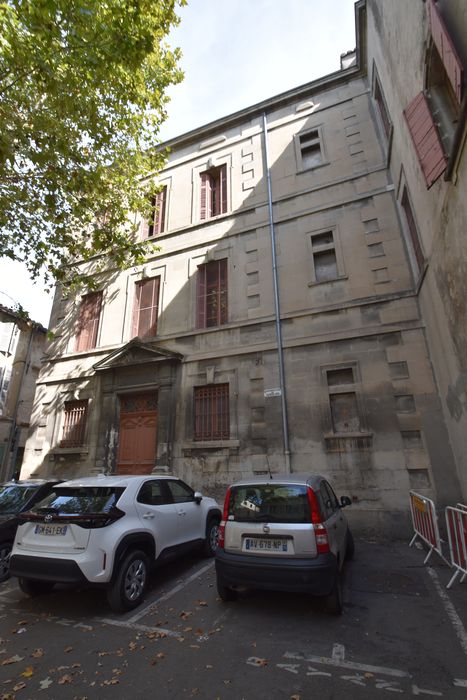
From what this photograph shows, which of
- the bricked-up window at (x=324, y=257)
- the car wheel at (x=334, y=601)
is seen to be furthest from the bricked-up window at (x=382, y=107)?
the car wheel at (x=334, y=601)

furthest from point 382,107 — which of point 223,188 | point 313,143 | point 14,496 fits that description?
point 14,496

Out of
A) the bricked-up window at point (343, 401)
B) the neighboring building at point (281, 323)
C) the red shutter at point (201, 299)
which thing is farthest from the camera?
the red shutter at point (201, 299)

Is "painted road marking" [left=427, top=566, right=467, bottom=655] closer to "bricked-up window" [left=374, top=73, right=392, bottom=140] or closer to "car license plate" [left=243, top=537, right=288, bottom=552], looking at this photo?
"car license plate" [left=243, top=537, right=288, bottom=552]

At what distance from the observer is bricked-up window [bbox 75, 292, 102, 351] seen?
45.1 ft

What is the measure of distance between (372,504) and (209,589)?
15.1 ft

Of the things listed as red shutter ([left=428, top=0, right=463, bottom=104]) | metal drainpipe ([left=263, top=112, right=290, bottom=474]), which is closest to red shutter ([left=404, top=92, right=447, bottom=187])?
red shutter ([left=428, top=0, right=463, bottom=104])

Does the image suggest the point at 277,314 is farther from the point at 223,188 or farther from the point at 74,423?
the point at 74,423

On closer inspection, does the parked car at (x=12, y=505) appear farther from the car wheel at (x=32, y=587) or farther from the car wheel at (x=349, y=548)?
the car wheel at (x=349, y=548)

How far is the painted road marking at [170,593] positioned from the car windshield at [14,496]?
325 cm

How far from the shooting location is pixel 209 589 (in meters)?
5.16

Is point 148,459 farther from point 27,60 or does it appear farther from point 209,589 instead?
point 27,60

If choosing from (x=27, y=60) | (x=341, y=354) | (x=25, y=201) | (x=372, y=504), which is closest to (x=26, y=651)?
(x=372, y=504)

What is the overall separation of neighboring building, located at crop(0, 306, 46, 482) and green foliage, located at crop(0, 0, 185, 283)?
9642mm

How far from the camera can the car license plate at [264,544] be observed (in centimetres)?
419
